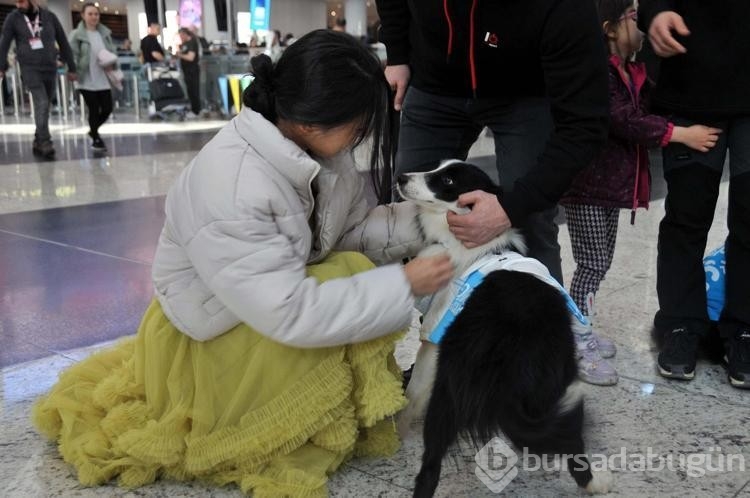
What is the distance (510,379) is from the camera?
5.55ft

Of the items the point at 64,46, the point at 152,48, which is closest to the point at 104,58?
the point at 64,46

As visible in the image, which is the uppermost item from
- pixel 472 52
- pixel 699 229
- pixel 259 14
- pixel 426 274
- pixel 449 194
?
pixel 259 14

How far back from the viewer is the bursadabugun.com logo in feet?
6.79

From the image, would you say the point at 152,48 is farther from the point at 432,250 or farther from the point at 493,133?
the point at 432,250

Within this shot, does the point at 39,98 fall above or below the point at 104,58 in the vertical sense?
below

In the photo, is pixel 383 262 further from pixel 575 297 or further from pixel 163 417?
pixel 575 297

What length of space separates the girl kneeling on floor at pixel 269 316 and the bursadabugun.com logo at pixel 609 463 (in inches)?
11.8

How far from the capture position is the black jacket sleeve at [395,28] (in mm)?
2693

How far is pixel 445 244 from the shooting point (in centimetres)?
233

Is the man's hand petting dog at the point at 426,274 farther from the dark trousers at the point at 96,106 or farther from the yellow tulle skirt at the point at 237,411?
the dark trousers at the point at 96,106

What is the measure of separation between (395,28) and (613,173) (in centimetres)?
105

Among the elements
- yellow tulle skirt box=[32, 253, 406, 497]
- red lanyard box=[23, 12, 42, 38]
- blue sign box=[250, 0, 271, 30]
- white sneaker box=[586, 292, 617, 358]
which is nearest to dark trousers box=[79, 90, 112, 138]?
red lanyard box=[23, 12, 42, 38]

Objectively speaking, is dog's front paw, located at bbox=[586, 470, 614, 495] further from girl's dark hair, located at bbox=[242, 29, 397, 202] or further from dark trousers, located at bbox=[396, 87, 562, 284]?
girl's dark hair, located at bbox=[242, 29, 397, 202]

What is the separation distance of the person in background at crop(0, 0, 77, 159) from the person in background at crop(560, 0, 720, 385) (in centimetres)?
699
